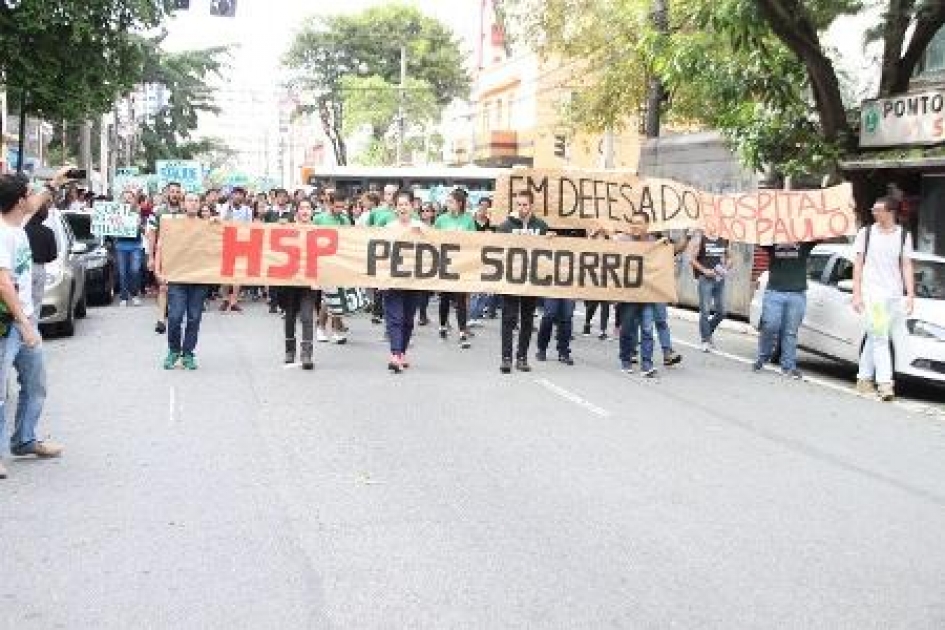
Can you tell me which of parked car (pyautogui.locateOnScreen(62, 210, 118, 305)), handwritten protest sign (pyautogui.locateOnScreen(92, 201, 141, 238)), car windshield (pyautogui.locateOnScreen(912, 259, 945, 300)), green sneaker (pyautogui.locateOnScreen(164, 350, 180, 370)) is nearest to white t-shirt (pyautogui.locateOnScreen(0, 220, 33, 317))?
green sneaker (pyautogui.locateOnScreen(164, 350, 180, 370))

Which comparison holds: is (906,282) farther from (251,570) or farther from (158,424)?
(251,570)

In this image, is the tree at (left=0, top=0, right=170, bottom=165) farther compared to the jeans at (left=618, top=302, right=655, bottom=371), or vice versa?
the tree at (left=0, top=0, right=170, bottom=165)

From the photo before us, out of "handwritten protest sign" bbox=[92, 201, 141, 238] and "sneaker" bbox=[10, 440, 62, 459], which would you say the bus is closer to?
"handwritten protest sign" bbox=[92, 201, 141, 238]

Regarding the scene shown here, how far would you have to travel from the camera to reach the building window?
19594 mm

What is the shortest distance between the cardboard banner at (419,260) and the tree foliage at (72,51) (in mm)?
10390

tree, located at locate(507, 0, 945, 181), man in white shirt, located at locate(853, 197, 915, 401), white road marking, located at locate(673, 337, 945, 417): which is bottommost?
white road marking, located at locate(673, 337, 945, 417)

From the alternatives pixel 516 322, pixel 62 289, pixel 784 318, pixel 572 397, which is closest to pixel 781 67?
pixel 784 318

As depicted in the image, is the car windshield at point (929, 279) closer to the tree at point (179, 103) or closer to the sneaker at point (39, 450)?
the sneaker at point (39, 450)

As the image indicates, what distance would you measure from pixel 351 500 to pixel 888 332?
7295 millimetres

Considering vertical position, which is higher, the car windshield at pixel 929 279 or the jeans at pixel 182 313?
the car windshield at pixel 929 279

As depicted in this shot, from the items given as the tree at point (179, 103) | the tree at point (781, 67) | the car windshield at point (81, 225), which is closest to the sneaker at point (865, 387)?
the tree at point (781, 67)

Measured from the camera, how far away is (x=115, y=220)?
2027 centimetres

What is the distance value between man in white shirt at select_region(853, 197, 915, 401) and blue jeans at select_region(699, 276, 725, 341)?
11.4ft

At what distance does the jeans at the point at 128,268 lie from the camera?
2055cm
